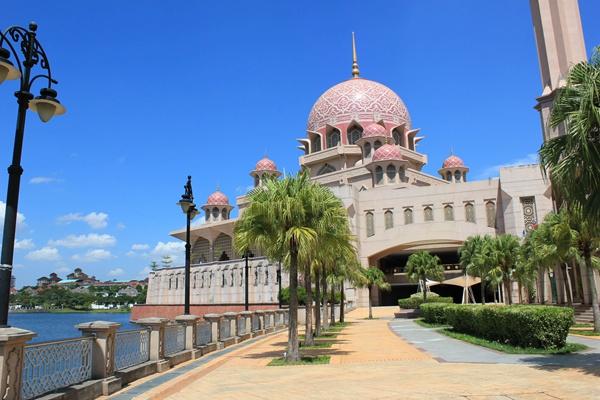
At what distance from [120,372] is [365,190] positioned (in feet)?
154

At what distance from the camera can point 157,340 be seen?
12.1 meters

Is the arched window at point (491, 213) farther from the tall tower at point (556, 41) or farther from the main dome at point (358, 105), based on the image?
the main dome at point (358, 105)

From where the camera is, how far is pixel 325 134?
226 ft

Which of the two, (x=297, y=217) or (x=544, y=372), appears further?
(x=297, y=217)

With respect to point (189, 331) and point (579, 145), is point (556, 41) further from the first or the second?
point (189, 331)

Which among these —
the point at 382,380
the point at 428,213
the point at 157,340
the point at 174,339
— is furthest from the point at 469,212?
the point at 382,380

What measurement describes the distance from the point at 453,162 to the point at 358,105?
1565 cm

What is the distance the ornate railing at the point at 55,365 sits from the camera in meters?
7.16

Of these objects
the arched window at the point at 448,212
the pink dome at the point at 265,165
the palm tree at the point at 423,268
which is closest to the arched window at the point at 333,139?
the pink dome at the point at 265,165

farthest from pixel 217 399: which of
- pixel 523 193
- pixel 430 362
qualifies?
pixel 523 193

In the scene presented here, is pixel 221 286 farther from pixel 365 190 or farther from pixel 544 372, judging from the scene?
pixel 544 372

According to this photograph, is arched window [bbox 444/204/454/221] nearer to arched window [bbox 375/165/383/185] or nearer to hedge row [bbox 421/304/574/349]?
arched window [bbox 375/165/383/185]

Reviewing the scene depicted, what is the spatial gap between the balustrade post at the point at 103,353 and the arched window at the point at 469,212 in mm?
45351

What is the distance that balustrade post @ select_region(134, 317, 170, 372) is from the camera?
1195 centimetres
